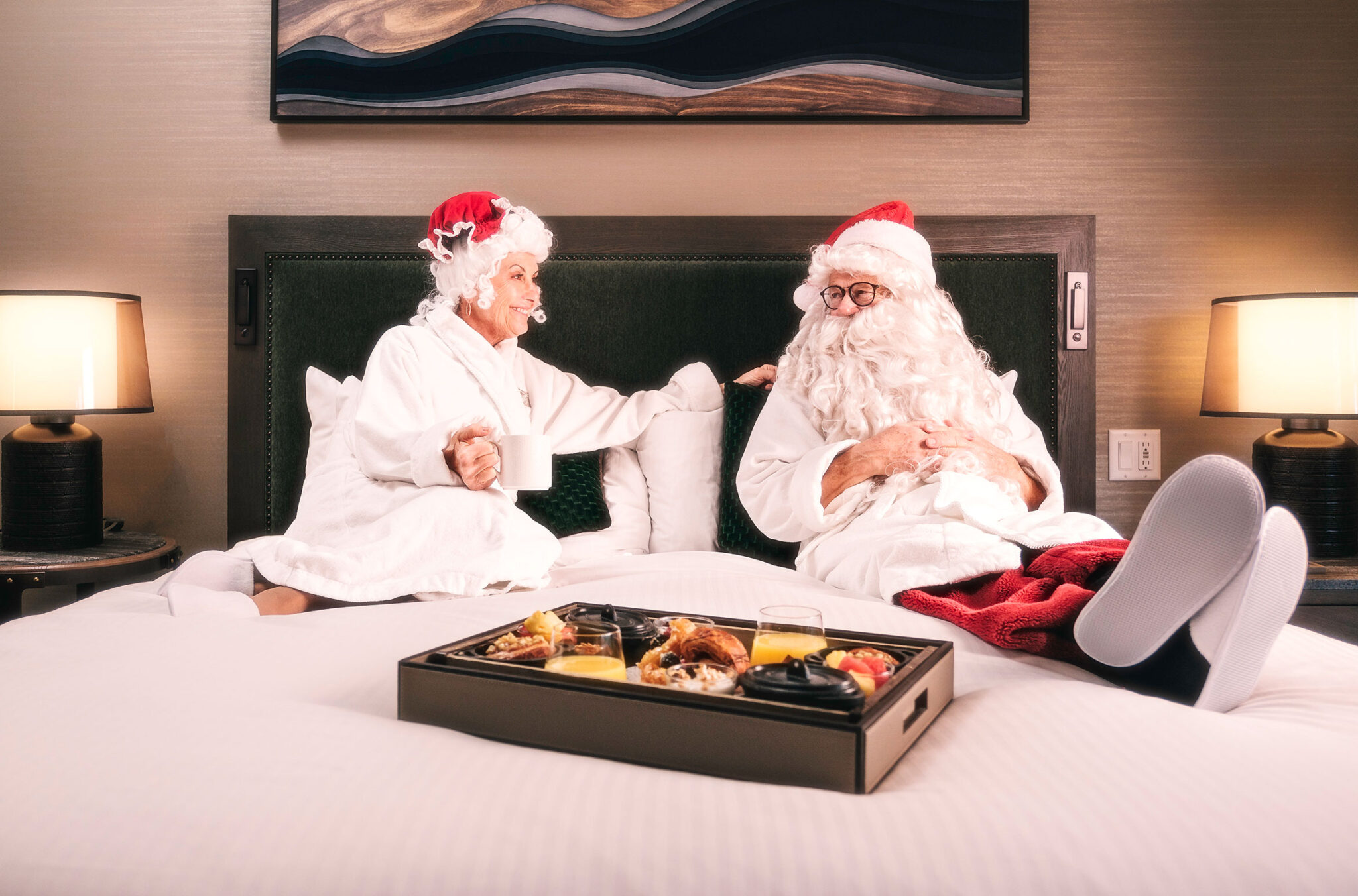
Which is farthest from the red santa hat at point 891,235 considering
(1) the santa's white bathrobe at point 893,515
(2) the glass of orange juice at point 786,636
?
(2) the glass of orange juice at point 786,636

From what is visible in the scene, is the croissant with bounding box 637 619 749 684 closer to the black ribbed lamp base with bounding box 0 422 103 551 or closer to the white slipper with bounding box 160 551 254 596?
the white slipper with bounding box 160 551 254 596

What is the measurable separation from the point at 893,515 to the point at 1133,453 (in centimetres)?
103

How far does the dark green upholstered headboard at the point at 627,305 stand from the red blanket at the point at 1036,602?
40.1 inches

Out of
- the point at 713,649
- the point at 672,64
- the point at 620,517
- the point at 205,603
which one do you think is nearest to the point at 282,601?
the point at 205,603

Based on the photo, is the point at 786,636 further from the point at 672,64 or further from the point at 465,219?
the point at 672,64

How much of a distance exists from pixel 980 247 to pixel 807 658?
5.41ft

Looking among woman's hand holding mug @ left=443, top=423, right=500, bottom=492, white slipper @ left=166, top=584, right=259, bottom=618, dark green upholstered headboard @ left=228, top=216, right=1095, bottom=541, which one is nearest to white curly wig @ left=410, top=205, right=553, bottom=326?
dark green upholstered headboard @ left=228, top=216, right=1095, bottom=541

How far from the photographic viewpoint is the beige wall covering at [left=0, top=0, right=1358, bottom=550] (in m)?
2.19

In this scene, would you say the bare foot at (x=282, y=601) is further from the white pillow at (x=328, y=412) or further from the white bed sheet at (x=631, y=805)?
the white bed sheet at (x=631, y=805)

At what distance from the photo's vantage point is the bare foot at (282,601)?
1.43m

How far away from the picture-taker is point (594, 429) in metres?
1.96

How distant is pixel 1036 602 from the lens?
3.60 feet

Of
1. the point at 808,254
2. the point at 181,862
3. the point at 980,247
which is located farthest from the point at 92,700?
the point at 980,247

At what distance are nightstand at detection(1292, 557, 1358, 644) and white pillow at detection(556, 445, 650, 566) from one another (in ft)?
4.50
